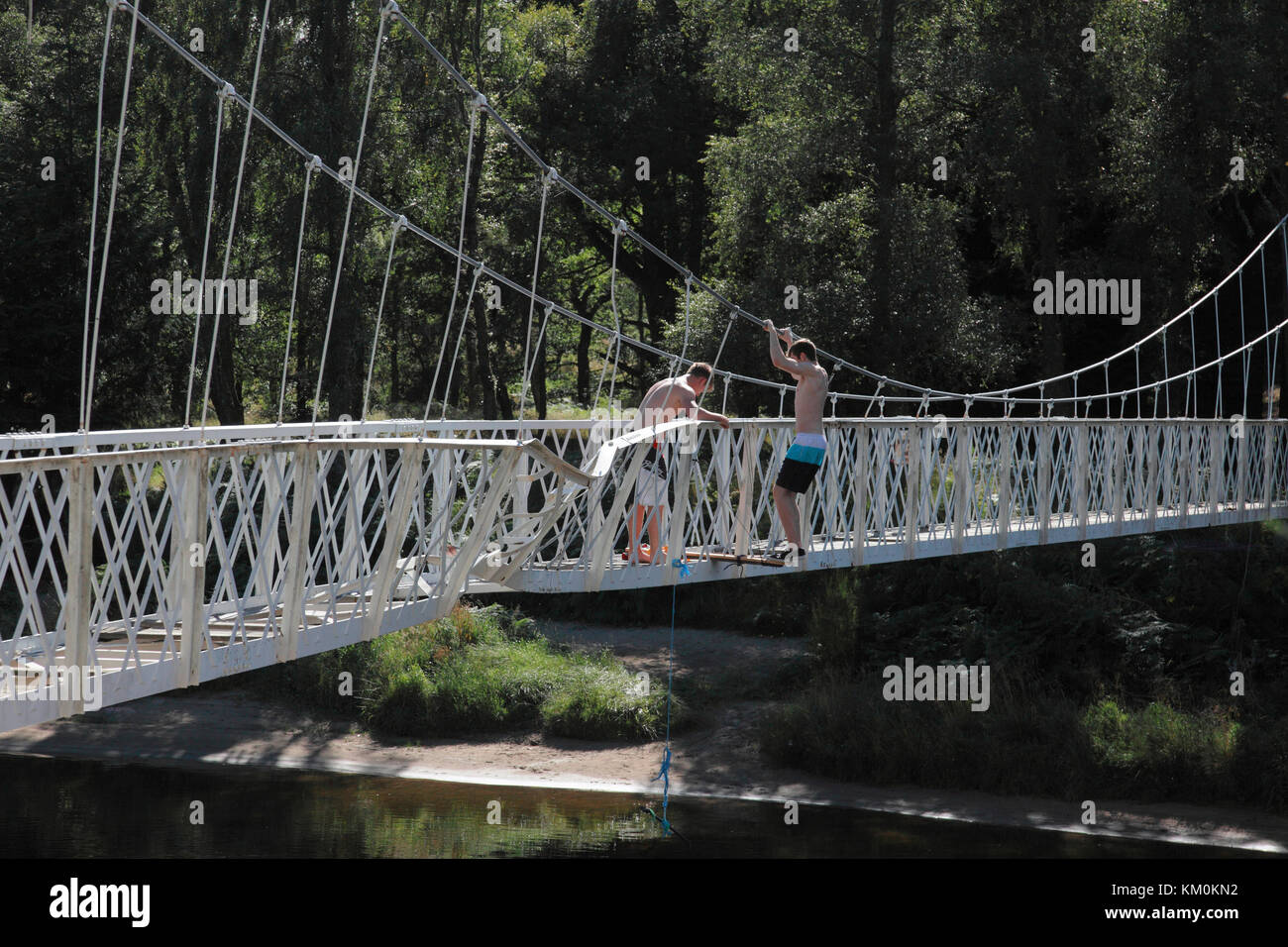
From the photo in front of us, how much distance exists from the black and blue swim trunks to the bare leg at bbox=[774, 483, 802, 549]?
158 mm

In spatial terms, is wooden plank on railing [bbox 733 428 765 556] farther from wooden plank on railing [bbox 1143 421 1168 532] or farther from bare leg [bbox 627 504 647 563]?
wooden plank on railing [bbox 1143 421 1168 532]

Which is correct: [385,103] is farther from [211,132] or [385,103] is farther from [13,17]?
[13,17]

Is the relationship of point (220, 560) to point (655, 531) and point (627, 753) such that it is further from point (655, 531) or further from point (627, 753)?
point (627, 753)

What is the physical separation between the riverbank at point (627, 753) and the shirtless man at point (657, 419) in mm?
6328

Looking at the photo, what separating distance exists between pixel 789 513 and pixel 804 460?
0.53 metres

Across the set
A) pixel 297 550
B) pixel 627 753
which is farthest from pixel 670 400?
pixel 627 753

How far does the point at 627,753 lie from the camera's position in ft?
51.3

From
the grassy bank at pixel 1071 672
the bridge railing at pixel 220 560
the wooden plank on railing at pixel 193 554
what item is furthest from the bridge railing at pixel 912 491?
the wooden plank on railing at pixel 193 554

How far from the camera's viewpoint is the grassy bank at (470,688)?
1603cm

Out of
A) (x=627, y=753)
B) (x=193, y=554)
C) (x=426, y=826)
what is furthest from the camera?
(x=627, y=753)

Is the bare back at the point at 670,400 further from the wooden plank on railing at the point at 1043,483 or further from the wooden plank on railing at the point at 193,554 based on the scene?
the wooden plank on railing at the point at 1043,483

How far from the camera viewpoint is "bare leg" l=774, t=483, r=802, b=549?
905 cm

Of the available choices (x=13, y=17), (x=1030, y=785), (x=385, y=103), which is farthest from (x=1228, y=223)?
(x=13, y=17)

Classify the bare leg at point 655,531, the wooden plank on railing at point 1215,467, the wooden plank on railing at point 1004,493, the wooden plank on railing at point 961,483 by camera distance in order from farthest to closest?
the wooden plank on railing at point 1215,467, the wooden plank on railing at point 1004,493, the wooden plank on railing at point 961,483, the bare leg at point 655,531
